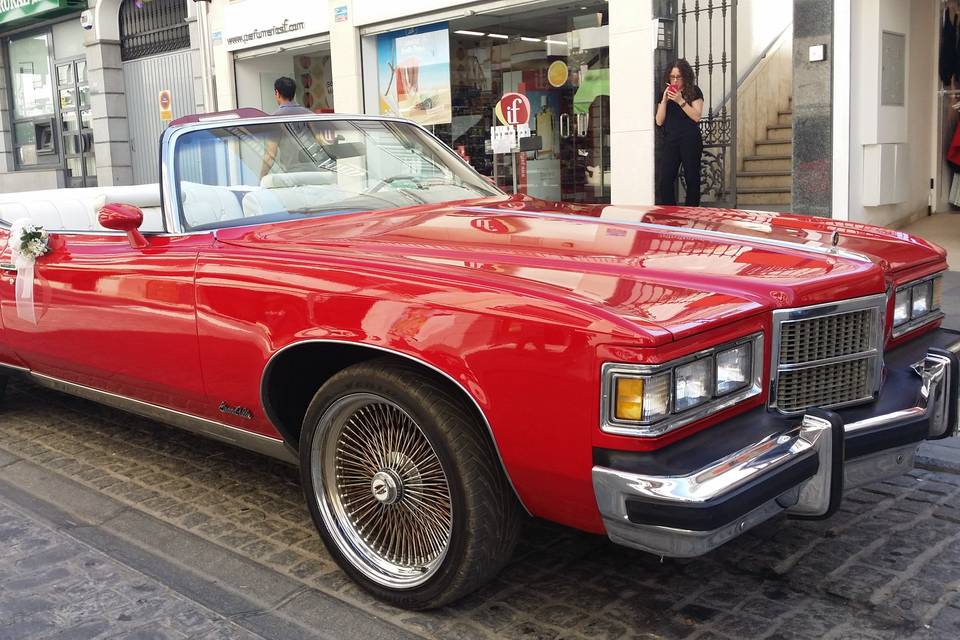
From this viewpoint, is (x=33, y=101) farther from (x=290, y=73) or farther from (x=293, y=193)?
(x=293, y=193)

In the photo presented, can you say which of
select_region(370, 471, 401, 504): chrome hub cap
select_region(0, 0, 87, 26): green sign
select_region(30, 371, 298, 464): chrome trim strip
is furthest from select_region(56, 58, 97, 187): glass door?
select_region(370, 471, 401, 504): chrome hub cap

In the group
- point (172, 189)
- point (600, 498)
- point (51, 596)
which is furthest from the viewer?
point (172, 189)

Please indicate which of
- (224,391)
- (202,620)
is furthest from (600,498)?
(224,391)

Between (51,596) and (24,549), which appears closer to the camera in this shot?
(51,596)

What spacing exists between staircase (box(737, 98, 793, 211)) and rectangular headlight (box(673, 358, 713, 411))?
25.9 feet

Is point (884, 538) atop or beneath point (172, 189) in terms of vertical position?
beneath

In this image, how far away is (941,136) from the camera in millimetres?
10297

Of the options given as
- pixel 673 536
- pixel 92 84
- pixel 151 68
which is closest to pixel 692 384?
pixel 673 536

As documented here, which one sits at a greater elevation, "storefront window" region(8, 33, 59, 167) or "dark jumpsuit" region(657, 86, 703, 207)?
"storefront window" region(8, 33, 59, 167)

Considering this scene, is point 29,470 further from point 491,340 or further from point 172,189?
point 491,340

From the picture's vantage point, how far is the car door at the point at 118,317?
138 inches

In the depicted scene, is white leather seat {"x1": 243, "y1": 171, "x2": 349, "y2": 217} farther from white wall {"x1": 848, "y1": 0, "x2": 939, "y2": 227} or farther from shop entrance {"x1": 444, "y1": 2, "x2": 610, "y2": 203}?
shop entrance {"x1": 444, "y1": 2, "x2": 610, "y2": 203}

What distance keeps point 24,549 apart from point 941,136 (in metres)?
9.98

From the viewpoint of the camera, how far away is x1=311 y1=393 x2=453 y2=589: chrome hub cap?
2852 millimetres
